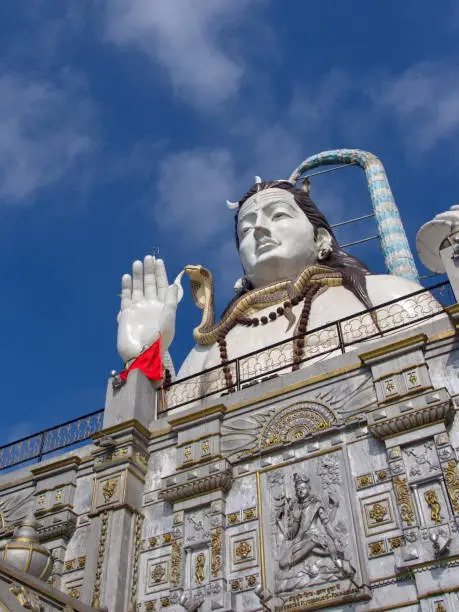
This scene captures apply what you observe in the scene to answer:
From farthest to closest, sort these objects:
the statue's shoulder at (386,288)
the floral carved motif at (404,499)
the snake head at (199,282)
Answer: the snake head at (199,282) → the statue's shoulder at (386,288) → the floral carved motif at (404,499)

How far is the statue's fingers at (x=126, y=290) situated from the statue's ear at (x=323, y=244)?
468 centimetres

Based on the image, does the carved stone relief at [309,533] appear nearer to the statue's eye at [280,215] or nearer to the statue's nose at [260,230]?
the statue's nose at [260,230]

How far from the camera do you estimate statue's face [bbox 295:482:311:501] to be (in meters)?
8.58

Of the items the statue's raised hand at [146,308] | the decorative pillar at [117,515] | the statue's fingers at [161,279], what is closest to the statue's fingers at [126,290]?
the statue's raised hand at [146,308]

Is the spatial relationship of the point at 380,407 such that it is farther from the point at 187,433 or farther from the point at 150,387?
the point at 150,387

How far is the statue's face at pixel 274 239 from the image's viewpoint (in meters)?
15.3

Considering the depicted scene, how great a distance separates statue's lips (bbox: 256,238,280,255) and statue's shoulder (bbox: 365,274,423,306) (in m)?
2.17

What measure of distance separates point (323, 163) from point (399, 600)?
27208mm

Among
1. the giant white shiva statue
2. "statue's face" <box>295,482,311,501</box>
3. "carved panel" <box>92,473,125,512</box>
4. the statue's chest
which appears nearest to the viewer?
"statue's face" <box>295,482,311,501</box>

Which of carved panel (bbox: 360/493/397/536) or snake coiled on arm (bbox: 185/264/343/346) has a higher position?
snake coiled on arm (bbox: 185/264/343/346)

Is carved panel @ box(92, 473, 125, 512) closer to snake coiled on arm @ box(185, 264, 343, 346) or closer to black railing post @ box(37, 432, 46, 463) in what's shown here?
black railing post @ box(37, 432, 46, 463)

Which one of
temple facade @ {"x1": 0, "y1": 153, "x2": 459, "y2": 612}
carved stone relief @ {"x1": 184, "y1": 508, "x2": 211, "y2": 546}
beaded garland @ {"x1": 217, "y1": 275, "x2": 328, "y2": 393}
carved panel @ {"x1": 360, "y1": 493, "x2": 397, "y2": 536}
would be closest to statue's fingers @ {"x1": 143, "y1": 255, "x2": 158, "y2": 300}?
beaded garland @ {"x1": 217, "y1": 275, "x2": 328, "y2": 393}

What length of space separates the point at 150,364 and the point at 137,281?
282 cm

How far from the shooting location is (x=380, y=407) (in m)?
8.70
